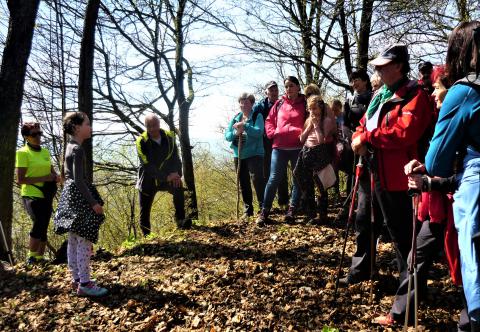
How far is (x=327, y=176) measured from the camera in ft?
18.8

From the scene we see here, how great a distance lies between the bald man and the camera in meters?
6.26

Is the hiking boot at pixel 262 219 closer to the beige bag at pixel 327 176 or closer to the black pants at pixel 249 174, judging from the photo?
the black pants at pixel 249 174

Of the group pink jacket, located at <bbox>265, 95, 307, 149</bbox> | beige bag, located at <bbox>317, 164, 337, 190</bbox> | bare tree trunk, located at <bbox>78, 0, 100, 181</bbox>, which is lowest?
beige bag, located at <bbox>317, 164, 337, 190</bbox>

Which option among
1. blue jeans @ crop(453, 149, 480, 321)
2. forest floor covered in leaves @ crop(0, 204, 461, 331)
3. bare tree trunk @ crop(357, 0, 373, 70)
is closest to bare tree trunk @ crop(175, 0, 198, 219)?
forest floor covered in leaves @ crop(0, 204, 461, 331)

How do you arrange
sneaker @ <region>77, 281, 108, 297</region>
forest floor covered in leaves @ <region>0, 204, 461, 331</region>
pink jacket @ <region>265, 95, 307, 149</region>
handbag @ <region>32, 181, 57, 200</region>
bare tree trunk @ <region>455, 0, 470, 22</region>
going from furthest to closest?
bare tree trunk @ <region>455, 0, 470, 22</region>
pink jacket @ <region>265, 95, 307, 149</region>
handbag @ <region>32, 181, 57, 200</region>
sneaker @ <region>77, 281, 108, 297</region>
forest floor covered in leaves @ <region>0, 204, 461, 331</region>

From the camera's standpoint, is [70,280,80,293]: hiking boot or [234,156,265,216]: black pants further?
[234,156,265,216]: black pants

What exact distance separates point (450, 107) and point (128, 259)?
466 cm

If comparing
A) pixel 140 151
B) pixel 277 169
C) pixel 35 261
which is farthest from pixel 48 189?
pixel 277 169

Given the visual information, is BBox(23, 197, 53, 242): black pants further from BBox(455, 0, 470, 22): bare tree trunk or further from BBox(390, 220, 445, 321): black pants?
BBox(455, 0, 470, 22): bare tree trunk

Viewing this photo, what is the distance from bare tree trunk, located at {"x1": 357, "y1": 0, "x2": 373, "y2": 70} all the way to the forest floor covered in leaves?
4.66 m

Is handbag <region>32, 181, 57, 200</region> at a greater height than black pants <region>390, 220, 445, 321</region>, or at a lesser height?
greater

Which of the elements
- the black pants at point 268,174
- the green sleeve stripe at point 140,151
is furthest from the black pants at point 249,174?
the green sleeve stripe at point 140,151

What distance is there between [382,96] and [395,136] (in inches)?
19.8

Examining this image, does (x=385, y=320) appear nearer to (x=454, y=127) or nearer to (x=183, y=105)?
(x=454, y=127)
